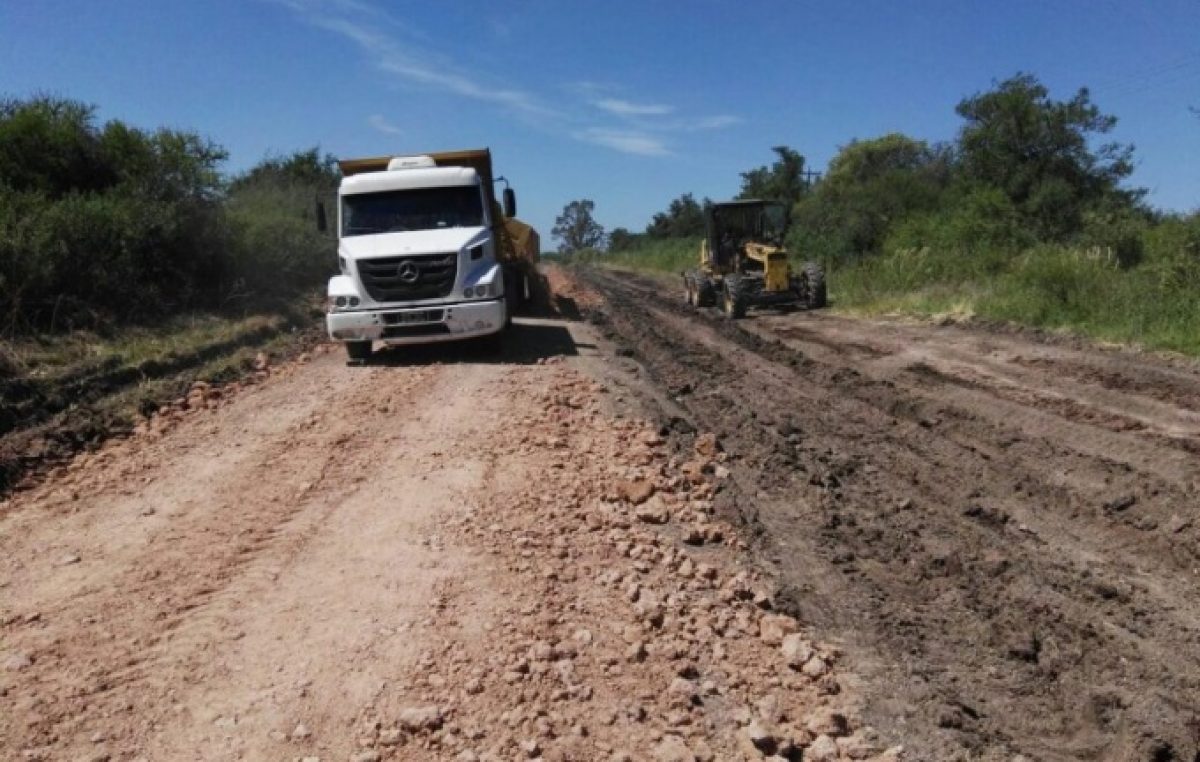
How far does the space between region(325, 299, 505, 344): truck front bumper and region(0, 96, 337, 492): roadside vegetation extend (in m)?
1.61

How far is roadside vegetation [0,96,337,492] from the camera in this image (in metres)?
9.38

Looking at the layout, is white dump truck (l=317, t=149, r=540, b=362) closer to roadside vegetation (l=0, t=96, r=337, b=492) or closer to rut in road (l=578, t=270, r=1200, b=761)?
roadside vegetation (l=0, t=96, r=337, b=492)

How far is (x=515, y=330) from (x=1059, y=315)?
29.0ft

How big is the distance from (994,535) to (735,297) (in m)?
12.9

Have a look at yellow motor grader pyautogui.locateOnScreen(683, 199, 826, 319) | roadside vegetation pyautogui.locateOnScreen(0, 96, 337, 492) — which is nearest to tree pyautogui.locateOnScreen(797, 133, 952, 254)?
yellow motor grader pyautogui.locateOnScreen(683, 199, 826, 319)

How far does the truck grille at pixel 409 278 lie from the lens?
10.6 m

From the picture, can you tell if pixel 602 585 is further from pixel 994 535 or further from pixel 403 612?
pixel 994 535

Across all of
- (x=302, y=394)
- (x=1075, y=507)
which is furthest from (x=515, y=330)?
(x=1075, y=507)

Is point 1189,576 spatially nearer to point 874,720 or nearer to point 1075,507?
point 1075,507

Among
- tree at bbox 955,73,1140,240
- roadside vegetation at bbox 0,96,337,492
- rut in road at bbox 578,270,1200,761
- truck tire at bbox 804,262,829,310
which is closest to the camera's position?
rut in road at bbox 578,270,1200,761

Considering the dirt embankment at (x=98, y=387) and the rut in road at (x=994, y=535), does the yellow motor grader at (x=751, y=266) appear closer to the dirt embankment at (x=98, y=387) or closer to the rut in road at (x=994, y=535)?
the rut in road at (x=994, y=535)

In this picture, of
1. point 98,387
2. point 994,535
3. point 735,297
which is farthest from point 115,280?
point 994,535

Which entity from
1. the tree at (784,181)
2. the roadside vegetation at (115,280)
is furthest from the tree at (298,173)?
the tree at (784,181)

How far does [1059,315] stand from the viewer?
14266 millimetres
